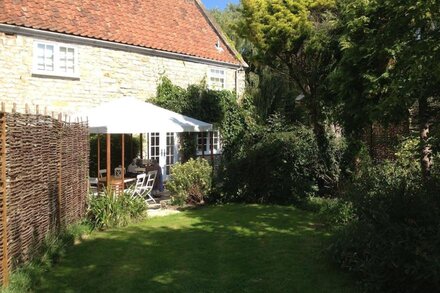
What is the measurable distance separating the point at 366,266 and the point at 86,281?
392 cm

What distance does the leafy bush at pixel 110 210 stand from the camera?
10.2 m

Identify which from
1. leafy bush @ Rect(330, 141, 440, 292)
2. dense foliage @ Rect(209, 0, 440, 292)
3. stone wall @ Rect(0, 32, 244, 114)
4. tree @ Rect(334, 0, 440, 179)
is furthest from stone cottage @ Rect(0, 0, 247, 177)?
leafy bush @ Rect(330, 141, 440, 292)

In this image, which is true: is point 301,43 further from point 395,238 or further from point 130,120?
point 395,238

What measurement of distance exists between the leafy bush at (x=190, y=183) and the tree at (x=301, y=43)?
3442 millimetres

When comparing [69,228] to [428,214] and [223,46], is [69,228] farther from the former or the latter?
[223,46]

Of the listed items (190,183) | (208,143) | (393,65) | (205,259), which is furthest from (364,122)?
(208,143)

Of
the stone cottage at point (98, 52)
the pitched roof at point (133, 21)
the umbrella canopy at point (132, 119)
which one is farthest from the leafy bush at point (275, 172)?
the pitched roof at point (133, 21)

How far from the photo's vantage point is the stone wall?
45.4 ft

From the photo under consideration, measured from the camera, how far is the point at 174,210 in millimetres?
12555

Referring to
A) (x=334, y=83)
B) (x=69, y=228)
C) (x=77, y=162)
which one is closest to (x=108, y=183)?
(x=77, y=162)

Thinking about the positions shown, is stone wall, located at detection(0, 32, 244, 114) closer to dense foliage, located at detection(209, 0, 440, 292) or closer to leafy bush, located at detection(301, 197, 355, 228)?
dense foliage, located at detection(209, 0, 440, 292)

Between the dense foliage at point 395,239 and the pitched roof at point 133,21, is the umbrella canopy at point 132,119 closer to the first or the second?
the pitched roof at point 133,21

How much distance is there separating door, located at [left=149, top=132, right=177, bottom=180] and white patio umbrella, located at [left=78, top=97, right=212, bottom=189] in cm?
440

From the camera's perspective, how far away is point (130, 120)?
11734 millimetres
